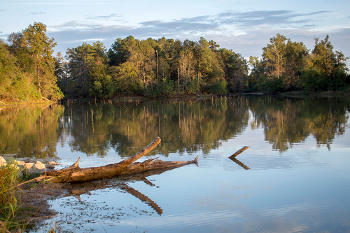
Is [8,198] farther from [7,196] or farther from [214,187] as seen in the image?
[214,187]

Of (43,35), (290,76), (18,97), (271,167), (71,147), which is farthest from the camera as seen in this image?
(290,76)

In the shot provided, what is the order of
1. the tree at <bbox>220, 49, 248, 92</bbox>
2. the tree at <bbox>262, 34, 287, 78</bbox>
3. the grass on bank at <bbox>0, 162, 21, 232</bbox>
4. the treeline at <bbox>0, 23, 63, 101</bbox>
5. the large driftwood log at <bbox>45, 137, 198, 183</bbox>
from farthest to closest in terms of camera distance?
the tree at <bbox>220, 49, 248, 92</bbox> < the tree at <bbox>262, 34, 287, 78</bbox> < the treeline at <bbox>0, 23, 63, 101</bbox> < the large driftwood log at <bbox>45, 137, 198, 183</bbox> < the grass on bank at <bbox>0, 162, 21, 232</bbox>

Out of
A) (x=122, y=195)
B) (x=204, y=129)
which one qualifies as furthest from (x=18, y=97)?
(x=122, y=195)

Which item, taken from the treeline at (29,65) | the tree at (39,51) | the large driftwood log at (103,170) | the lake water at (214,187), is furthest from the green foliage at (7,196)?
the tree at (39,51)

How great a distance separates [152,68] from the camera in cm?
7175

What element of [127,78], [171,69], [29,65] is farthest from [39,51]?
[171,69]

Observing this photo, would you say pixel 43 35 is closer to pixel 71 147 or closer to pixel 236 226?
pixel 71 147

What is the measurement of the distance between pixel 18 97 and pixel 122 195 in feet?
152

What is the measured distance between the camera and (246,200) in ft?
24.3

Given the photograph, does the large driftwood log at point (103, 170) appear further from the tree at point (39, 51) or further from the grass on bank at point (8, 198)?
the tree at point (39, 51)

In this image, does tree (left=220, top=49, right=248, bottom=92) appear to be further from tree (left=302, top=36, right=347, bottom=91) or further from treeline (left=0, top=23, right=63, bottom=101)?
treeline (left=0, top=23, right=63, bottom=101)

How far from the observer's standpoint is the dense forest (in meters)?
54.2

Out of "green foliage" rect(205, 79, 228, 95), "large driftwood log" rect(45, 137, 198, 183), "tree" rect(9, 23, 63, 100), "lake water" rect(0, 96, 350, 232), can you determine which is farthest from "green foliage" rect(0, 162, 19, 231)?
"green foliage" rect(205, 79, 228, 95)

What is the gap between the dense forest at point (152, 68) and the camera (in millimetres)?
54188
